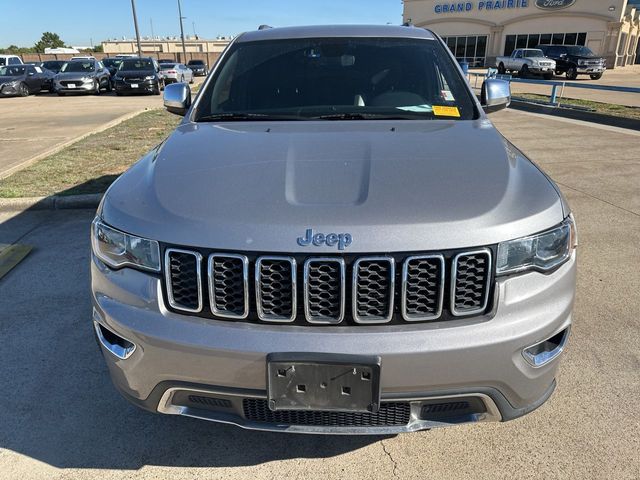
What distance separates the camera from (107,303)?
81.1 inches

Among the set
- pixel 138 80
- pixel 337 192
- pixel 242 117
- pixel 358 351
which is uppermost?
pixel 242 117

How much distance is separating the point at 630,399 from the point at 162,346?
2356 mm

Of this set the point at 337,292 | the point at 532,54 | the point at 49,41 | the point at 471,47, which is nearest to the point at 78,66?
the point at 337,292

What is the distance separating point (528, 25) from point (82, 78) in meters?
43.0

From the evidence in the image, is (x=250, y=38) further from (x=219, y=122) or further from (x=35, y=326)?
(x=35, y=326)

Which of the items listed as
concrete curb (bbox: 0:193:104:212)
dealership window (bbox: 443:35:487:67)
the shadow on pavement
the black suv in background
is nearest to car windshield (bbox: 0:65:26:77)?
concrete curb (bbox: 0:193:104:212)

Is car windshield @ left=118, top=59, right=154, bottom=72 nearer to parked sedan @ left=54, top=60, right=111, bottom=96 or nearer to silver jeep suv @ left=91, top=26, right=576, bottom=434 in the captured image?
parked sedan @ left=54, top=60, right=111, bottom=96

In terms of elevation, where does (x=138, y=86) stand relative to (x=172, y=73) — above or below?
below

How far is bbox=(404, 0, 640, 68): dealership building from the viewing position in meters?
46.4

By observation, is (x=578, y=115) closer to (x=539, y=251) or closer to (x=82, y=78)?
(x=539, y=251)

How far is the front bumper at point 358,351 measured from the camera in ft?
5.98

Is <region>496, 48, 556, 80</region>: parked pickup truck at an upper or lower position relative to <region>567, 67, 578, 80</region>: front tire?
upper

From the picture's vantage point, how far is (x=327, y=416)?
6.52 feet

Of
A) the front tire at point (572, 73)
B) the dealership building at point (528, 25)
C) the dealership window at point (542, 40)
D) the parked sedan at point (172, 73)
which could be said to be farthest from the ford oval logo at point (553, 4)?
the parked sedan at point (172, 73)
